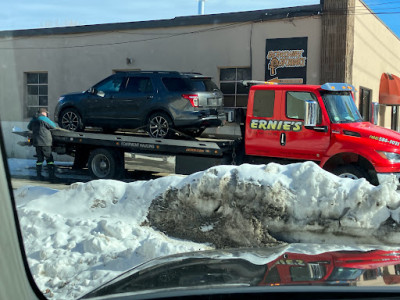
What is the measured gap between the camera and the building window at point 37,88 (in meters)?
19.9

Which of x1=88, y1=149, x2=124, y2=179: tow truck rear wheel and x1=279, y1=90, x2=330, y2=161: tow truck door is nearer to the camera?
x1=279, y1=90, x2=330, y2=161: tow truck door

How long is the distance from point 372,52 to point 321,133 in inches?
443

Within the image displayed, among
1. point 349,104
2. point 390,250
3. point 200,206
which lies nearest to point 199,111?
point 349,104

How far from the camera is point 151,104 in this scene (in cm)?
1114

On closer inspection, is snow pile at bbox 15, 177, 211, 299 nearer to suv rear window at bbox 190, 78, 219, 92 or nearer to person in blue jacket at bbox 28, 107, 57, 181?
person in blue jacket at bbox 28, 107, 57, 181

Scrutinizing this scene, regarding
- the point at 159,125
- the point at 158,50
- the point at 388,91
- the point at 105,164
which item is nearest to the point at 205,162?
the point at 159,125

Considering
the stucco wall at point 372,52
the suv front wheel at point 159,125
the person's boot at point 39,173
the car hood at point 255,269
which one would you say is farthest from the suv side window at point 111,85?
the car hood at point 255,269

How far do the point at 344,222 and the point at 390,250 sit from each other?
3.44 meters

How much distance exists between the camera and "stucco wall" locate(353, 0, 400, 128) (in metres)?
16.7

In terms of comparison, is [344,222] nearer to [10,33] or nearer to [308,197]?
[308,197]

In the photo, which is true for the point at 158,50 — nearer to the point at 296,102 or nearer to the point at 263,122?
the point at 263,122

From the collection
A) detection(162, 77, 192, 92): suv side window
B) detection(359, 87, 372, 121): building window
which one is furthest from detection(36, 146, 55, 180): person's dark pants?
detection(359, 87, 372, 121): building window

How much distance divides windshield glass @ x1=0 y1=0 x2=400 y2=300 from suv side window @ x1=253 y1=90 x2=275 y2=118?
0.08ft

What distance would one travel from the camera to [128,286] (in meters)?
2.29
